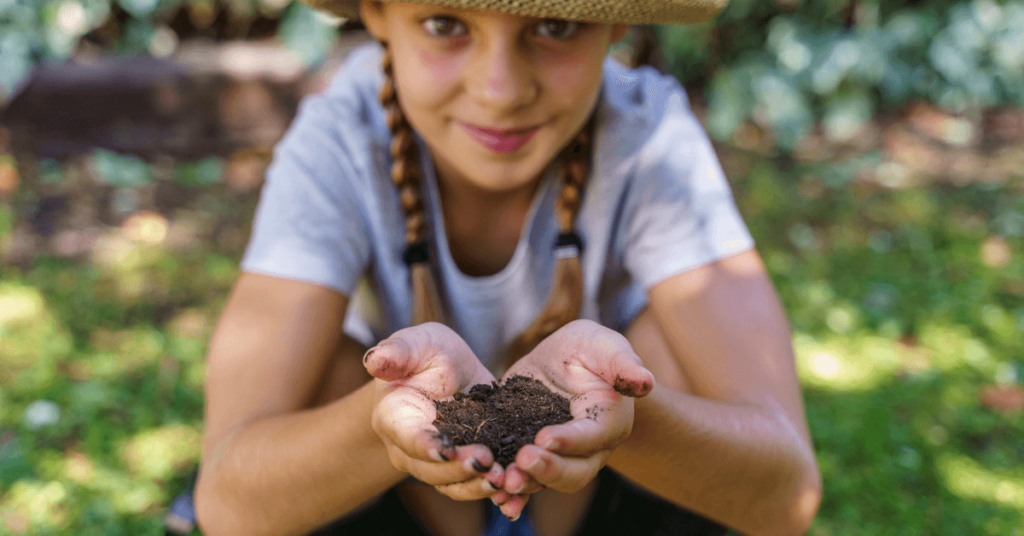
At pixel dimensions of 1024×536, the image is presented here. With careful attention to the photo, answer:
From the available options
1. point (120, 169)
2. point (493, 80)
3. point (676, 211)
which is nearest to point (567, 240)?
point (676, 211)

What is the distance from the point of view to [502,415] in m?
1.19

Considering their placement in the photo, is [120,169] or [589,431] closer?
[589,431]

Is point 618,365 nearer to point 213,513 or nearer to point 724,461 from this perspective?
point 724,461

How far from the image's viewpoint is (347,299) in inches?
65.4

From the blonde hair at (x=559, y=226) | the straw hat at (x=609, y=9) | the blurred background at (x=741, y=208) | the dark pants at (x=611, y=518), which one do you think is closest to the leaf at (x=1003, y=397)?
the blurred background at (x=741, y=208)

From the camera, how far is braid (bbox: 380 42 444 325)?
1.70 metres

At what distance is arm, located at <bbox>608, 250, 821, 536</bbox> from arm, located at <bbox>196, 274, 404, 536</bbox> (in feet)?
1.59

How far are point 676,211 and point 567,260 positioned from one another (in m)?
0.28

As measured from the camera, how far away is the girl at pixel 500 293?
1335mm

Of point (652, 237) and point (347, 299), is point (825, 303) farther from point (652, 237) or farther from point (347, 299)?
point (347, 299)

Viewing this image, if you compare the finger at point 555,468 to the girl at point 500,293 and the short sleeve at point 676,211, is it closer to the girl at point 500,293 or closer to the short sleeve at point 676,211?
the girl at point 500,293

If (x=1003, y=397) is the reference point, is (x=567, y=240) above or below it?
above

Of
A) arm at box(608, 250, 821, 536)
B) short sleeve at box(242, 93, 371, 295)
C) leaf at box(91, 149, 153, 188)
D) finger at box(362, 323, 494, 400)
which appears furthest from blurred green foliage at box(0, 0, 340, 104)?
finger at box(362, 323, 494, 400)

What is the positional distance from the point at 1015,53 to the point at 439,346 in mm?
4332
